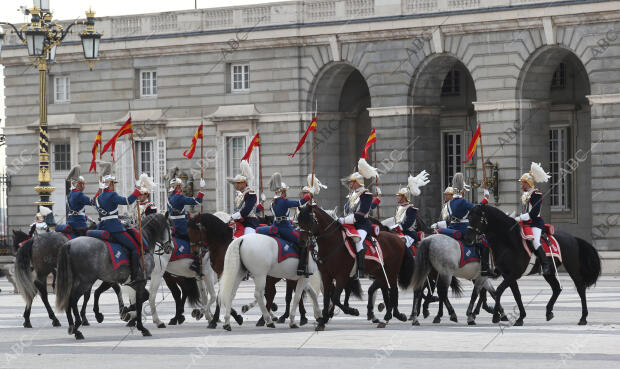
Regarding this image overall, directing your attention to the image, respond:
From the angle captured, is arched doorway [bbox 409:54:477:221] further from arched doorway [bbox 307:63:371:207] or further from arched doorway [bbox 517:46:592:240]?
arched doorway [bbox 307:63:371:207]

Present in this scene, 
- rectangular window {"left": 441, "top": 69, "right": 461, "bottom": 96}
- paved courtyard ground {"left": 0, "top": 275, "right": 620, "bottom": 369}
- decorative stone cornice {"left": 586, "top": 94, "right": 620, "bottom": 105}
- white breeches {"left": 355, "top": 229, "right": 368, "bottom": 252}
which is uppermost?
rectangular window {"left": 441, "top": 69, "right": 461, "bottom": 96}

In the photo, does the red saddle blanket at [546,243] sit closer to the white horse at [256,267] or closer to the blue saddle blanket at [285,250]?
the white horse at [256,267]

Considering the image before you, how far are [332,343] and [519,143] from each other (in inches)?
1074

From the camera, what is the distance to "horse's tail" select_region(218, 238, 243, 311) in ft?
82.2

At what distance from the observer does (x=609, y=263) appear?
45719 mm

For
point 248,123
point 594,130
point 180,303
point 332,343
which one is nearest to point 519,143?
point 594,130

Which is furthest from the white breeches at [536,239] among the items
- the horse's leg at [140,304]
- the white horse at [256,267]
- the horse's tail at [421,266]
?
the horse's leg at [140,304]

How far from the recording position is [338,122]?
178 feet

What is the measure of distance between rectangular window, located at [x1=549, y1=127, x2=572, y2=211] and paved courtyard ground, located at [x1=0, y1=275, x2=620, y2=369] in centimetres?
2243

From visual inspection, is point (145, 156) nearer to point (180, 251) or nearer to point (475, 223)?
point (180, 251)

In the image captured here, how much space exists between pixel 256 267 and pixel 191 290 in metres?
2.70

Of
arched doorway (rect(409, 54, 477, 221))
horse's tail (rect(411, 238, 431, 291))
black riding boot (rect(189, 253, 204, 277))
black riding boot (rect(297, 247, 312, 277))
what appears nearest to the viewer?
black riding boot (rect(297, 247, 312, 277))

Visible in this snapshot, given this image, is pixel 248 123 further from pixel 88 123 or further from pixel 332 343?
pixel 332 343

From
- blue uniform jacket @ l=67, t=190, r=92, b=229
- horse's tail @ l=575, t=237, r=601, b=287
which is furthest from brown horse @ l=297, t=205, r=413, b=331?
blue uniform jacket @ l=67, t=190, r=92, b=229
